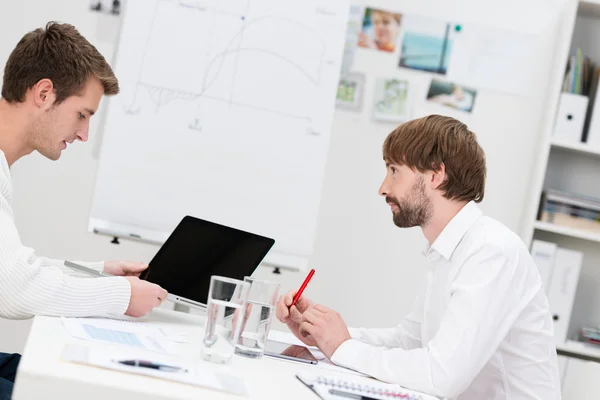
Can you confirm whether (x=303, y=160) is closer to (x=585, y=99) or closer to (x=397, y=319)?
(x=397, y=319)

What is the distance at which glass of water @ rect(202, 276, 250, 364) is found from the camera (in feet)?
4.18

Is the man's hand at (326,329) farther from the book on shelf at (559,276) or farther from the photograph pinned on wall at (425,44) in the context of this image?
the photograph pinned on wall at (425,44)

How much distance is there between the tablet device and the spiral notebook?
142 millimetres

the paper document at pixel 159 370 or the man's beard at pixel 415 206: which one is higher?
the man's beard at pixel 415 206

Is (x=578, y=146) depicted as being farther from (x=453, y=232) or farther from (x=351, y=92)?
(x=453, y=232)

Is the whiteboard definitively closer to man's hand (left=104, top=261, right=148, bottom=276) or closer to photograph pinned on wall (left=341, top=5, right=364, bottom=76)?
photograph pinned on wall (left=341, top=5, right=364, bottom=76)

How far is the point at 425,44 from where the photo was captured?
320cm

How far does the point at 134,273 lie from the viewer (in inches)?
74.1

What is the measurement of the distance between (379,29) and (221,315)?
2.16 metres

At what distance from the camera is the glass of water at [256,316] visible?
1.42 m

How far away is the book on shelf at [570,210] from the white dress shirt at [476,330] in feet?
4.34

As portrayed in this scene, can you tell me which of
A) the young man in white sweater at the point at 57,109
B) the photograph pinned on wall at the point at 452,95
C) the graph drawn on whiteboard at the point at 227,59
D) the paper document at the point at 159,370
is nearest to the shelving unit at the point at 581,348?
the photograph pinned on wall at the point at 452,95

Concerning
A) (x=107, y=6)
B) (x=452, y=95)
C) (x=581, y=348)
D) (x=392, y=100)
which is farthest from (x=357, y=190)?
(x=107, y=6)

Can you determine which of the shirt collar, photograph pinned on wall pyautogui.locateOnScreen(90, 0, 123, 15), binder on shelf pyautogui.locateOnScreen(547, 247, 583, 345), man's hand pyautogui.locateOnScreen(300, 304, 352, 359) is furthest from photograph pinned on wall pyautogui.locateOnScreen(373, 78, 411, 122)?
man's hand pyautogui.locateOnScreen(300, 304, 352, 359)
